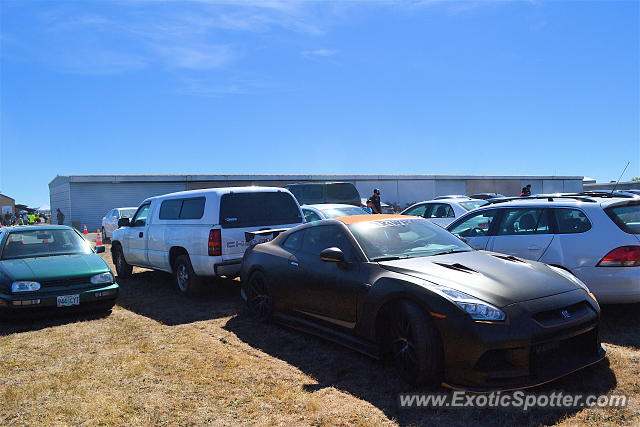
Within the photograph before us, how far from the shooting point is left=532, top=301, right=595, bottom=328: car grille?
12.4ft

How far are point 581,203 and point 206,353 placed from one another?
4.69 m

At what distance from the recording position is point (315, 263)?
5.42 metres

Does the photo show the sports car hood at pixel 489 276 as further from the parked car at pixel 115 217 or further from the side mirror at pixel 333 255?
the parked car at pixel 115 217

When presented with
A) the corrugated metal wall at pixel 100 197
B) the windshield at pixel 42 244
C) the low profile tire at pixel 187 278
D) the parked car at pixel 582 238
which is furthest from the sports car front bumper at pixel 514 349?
the corrugated metal wall at pixel 100 197

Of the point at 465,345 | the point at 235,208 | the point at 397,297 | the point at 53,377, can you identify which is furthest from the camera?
the point at 235,208

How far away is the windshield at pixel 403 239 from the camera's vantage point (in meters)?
4.95

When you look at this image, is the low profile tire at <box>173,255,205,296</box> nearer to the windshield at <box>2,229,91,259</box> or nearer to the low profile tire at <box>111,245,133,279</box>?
the windshield at <box>2,229,91,259</box>

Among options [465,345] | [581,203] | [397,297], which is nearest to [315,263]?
[397,297]

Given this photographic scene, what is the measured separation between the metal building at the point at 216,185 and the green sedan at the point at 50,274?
79.7ft

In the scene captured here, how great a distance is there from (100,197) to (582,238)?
3043 centimetres

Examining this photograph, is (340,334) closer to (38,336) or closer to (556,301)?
(556,301)

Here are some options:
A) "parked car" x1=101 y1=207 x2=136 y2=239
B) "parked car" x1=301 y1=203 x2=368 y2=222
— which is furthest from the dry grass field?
"parked car" x1=101 y1=207 x2=136 y2=239

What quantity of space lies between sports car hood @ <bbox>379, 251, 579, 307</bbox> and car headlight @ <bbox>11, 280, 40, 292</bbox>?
492 cm

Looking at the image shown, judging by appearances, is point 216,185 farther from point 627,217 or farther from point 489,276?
point 489,276
